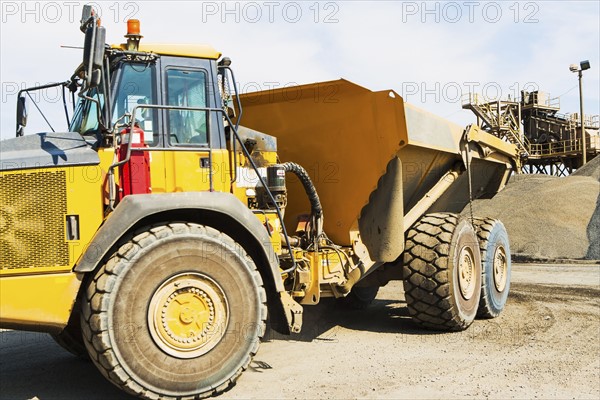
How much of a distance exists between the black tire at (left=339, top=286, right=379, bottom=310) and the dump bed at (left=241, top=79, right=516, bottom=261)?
1.69 metres

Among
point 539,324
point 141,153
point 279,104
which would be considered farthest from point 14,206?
point 539,324

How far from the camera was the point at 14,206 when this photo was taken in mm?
3932

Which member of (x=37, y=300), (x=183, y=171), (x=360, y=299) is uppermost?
(x=183, y=171)

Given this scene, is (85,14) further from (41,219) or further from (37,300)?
(37,300)

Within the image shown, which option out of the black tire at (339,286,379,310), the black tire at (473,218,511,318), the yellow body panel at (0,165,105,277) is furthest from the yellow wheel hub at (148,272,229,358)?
the black tire at (473,218,511,318)

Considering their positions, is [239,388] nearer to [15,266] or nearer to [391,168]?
[15,266]

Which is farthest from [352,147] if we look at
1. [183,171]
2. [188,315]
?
[188,315]

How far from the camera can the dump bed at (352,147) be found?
5.96 metres

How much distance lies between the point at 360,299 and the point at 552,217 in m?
13.2

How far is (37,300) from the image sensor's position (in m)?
3.83

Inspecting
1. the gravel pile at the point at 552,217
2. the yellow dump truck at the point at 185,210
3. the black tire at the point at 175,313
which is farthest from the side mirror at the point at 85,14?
the gravel pile at the point at 552,217

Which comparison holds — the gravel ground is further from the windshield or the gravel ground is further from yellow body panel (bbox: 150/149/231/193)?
the windshield

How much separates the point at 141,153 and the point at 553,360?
3.90 meters

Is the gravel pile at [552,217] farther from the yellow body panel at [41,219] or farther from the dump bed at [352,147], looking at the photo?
the yellow body panel at [41,219]
